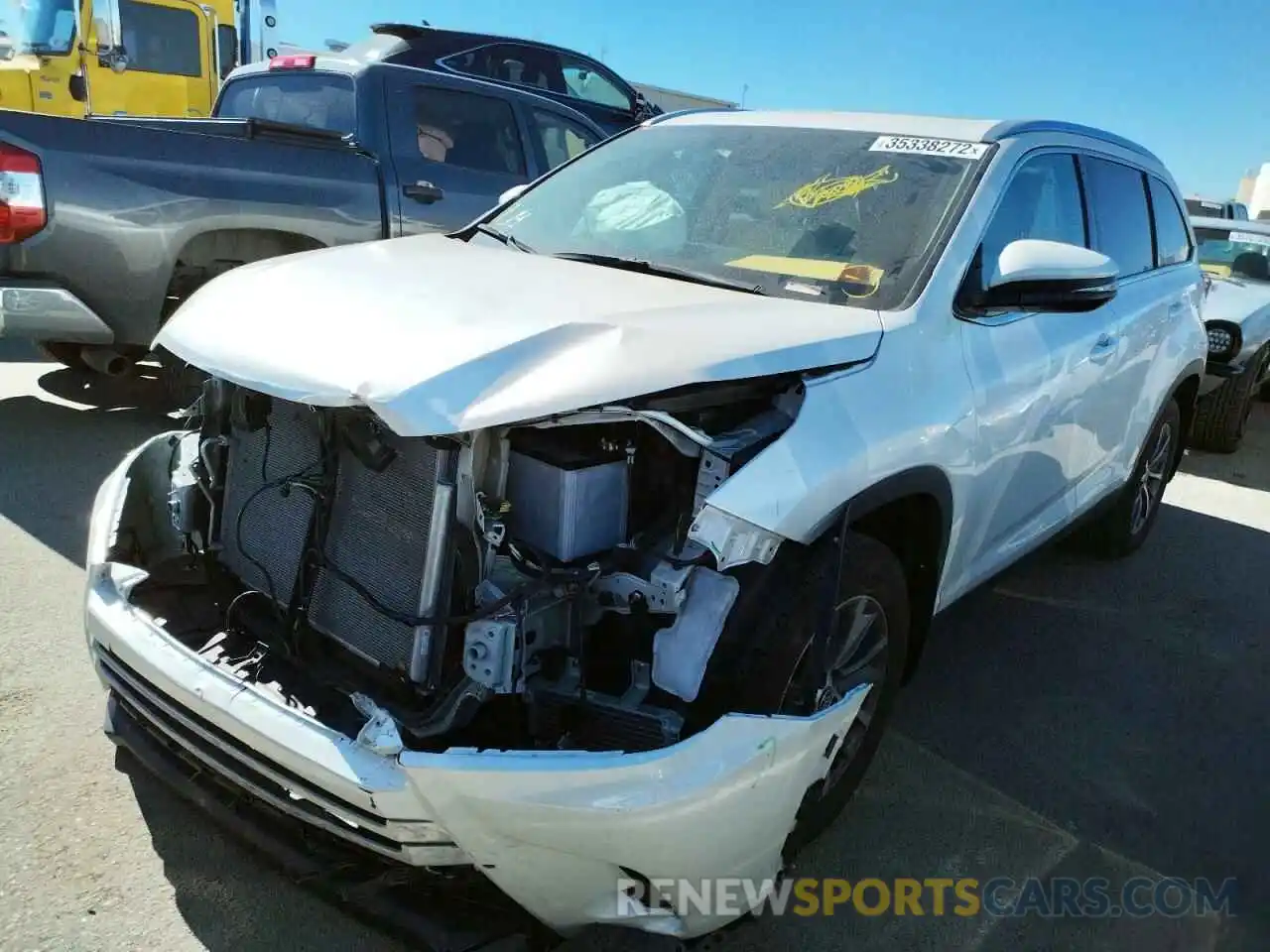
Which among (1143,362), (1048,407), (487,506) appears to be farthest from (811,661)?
(1143,362)

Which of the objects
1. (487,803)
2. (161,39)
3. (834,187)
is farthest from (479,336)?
(161,39)

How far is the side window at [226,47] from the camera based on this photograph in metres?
11.9

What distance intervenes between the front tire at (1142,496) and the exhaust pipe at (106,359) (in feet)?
16.4

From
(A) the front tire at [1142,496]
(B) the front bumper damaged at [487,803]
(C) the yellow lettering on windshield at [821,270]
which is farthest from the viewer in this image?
(A) the front tire at [1142,496]

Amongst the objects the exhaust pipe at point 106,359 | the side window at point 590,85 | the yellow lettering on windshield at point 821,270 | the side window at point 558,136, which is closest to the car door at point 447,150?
the side window at point 558,136

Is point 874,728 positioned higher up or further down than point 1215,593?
higher up

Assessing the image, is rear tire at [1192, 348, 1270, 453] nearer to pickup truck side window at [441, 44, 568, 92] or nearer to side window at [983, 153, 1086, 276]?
side window at [983, 153, 1086, 276]

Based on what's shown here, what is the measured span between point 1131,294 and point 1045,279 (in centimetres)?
146

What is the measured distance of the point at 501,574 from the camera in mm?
2217

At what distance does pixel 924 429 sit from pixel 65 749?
250 cm

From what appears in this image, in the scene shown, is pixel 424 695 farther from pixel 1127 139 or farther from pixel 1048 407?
pixel 1127 139

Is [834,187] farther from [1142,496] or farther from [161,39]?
[161,39]

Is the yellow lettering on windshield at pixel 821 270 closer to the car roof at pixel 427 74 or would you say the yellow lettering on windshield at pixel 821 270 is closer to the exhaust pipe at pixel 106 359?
the exhaust pipe at pixel 106 359

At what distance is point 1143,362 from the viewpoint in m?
4.03
